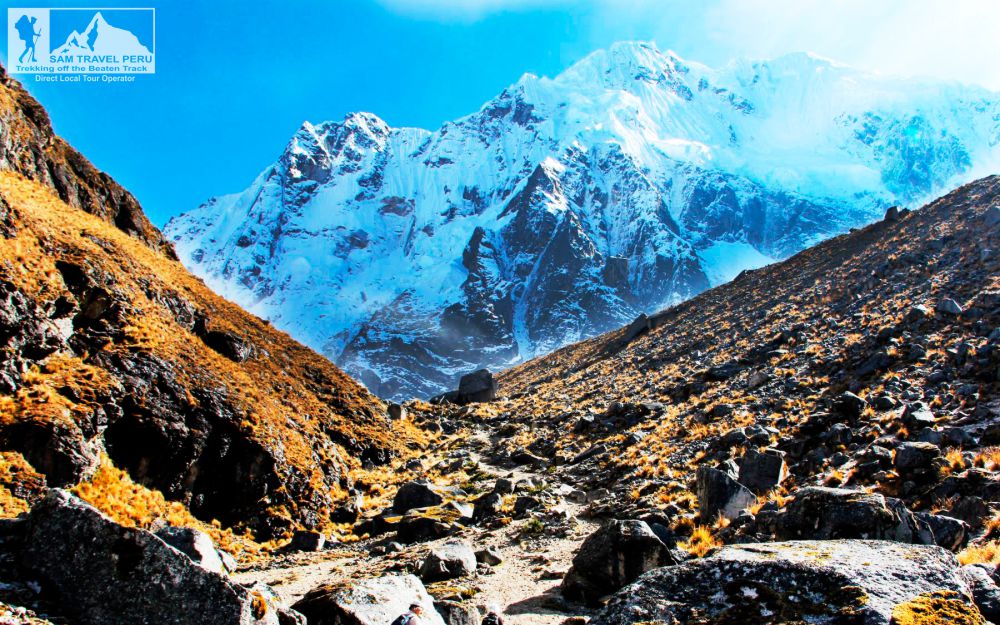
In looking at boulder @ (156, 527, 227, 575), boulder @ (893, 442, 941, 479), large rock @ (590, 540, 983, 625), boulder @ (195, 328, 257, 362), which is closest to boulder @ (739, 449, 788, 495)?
boulder @ (893, 442, 941, 479)

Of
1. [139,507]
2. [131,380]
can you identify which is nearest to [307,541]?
[139,507]

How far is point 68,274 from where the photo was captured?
55.0 ft

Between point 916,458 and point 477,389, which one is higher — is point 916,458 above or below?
below

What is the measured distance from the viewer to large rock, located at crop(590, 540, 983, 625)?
3.93 metres

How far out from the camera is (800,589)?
4234 mm

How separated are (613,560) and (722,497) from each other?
13.8 ft

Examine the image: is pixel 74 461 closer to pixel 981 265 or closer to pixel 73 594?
pixel 73 594

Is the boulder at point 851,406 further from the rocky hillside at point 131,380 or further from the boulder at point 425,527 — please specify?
the rocky hillside at point 131,380

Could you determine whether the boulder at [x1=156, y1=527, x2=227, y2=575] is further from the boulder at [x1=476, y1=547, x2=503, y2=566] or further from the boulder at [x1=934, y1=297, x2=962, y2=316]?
the boulder at [x1=934, y1=297, x2=962, y2=316]

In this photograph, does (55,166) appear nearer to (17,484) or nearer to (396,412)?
(17,484)

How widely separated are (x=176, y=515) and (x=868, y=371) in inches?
902

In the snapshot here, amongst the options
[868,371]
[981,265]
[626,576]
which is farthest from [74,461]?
[981,265]

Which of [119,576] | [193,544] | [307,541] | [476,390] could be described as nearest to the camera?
[119,576]

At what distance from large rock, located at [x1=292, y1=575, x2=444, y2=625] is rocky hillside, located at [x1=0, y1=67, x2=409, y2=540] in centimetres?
884
